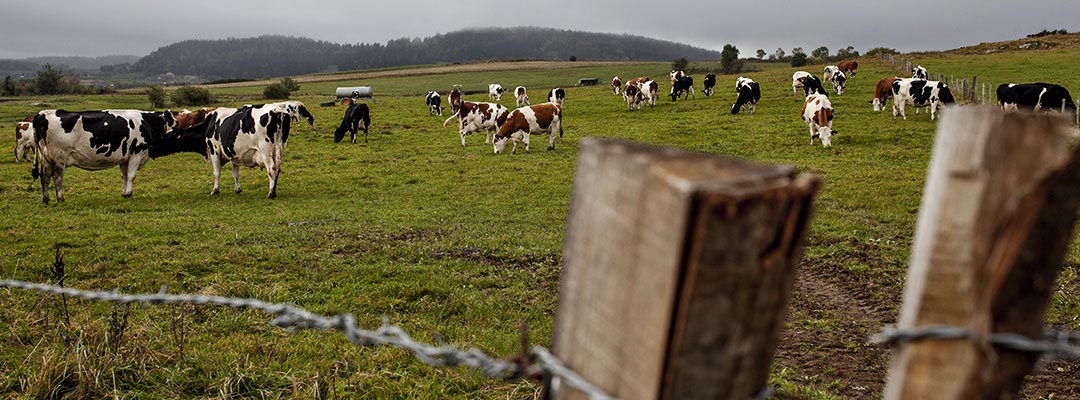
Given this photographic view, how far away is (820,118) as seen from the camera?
1923cm

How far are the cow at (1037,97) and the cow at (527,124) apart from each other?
13.8 metres

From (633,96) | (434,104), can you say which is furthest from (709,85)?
(434,104)

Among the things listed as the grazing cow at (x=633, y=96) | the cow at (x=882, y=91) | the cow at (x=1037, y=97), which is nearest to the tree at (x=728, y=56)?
the grazing cow at (x=633, y=96)

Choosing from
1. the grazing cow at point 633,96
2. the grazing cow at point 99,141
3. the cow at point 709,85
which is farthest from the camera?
the cow at point 709,85

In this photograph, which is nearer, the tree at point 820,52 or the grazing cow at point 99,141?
the grazing cow at point 99,141

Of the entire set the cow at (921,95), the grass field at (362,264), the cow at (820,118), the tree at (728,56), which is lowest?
the grass field at (362,264)

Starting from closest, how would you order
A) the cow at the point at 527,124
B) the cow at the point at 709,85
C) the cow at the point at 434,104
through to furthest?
the cow at the point at 527,124 < the cow at the point at 434,104 < the cow at the point at 709,85

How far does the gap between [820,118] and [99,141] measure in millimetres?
18011

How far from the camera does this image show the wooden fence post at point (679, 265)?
3.50 ft

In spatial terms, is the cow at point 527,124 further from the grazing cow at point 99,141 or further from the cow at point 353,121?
the grazing cow at point 99,141

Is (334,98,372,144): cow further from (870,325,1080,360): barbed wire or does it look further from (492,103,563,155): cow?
(870,325,1080,360): barbed wire

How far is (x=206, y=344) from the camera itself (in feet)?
15.5

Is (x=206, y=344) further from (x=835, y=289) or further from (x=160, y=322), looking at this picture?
(x=835, y=289)

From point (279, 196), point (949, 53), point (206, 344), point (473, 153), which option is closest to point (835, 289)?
point (206, 344)
